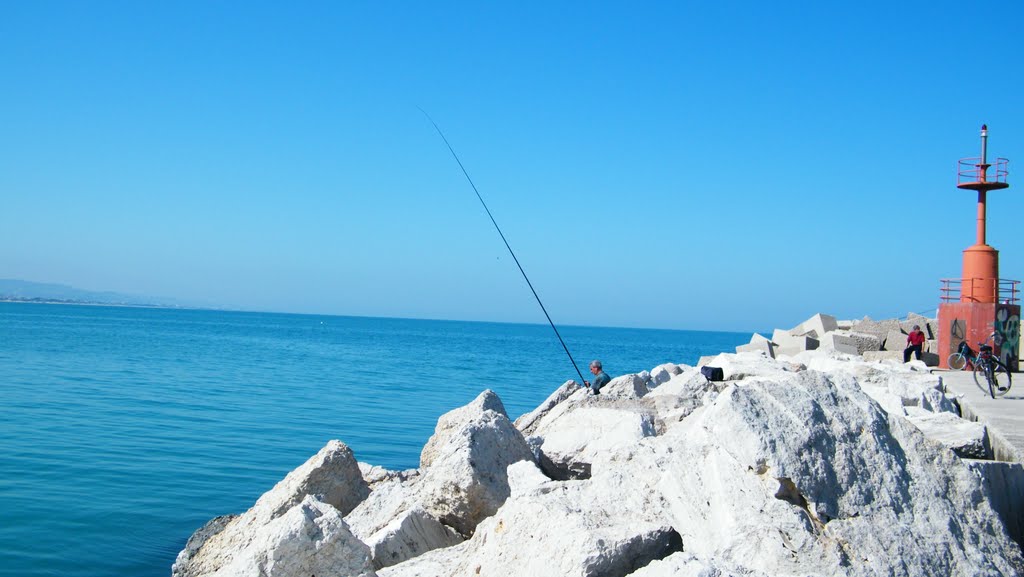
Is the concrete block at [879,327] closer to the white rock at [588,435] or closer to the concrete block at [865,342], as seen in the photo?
the concrete block at [865,342]

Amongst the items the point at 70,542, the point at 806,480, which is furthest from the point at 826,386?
the point at 70,542

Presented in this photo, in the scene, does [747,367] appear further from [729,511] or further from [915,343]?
[915,343]

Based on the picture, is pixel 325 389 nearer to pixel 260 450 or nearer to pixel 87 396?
pixel 87 396

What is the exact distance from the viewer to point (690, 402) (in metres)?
6.95

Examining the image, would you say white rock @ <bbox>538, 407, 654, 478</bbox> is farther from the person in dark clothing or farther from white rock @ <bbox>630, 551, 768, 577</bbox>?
the person in dark clothing

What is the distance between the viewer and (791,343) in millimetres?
22328

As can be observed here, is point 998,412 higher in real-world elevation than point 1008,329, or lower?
lower

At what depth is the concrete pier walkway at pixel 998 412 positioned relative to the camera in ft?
20.2

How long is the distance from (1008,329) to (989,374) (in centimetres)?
792

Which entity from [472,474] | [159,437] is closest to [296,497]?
[472,474]

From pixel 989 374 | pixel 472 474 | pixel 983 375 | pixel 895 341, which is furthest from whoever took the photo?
pixel 895 341

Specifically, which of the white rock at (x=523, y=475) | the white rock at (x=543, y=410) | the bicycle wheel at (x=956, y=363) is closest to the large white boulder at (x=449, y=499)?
the white rock at (x=523, y=475)

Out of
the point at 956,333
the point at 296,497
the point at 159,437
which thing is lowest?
the point at 159,437

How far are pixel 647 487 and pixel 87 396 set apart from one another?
16.1m
